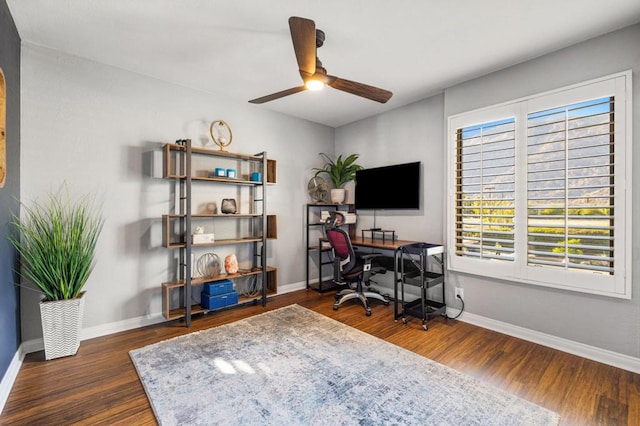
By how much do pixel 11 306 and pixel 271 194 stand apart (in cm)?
265

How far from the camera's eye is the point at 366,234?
432 centimetres

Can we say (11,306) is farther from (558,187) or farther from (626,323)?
(626,323)

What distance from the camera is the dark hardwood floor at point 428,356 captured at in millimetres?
1685

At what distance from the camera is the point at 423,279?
294 cm

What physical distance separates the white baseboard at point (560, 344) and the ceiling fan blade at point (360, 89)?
2.38m

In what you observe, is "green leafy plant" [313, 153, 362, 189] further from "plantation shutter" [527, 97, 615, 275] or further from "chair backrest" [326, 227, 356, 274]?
"plantation shutter" [527, 97, 615, 275]

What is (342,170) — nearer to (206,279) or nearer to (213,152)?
(213,152)

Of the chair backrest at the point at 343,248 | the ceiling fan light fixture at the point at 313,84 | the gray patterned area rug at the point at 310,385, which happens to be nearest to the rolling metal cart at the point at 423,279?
the chair backrest at the point at 343,248

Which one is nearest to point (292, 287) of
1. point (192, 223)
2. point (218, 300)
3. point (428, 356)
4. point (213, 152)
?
point (218, 300)

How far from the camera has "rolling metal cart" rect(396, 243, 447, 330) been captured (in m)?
2.96

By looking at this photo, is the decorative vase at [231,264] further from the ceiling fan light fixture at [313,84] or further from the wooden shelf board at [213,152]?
the ceiling fan light fixture at [313,84]

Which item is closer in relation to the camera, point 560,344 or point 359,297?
point 560,344

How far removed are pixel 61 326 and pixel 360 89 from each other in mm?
3058

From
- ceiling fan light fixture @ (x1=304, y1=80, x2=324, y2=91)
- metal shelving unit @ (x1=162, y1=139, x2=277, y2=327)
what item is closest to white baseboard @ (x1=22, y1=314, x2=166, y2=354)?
metal shelving unit @ (x1=162, y1=139, x2=277, y2=327)
